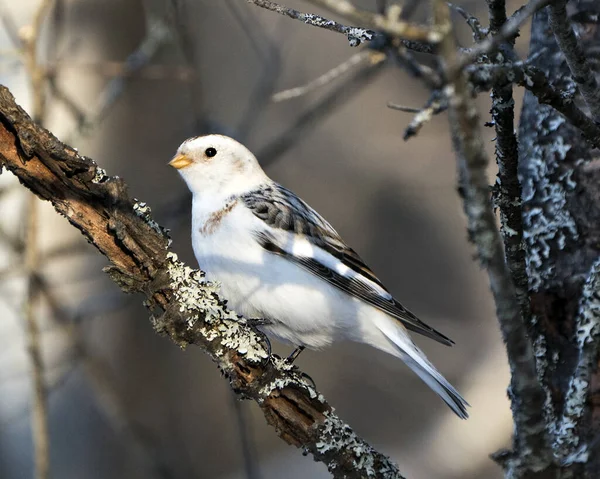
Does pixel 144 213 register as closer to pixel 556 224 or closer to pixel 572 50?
pixel 572 50

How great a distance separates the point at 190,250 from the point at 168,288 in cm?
365

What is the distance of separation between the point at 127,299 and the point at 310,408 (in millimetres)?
2074

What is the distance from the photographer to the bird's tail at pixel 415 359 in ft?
9.33

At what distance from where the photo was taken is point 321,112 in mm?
3791

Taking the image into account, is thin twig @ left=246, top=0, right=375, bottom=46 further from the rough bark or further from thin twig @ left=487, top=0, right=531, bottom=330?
the rough bark

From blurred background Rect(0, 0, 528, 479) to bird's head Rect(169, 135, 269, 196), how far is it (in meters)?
0.25

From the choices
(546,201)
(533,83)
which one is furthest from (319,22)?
(546,201)

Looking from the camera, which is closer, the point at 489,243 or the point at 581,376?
the point at 489,243

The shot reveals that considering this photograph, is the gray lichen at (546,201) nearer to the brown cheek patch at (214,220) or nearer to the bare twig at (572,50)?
the bare twig at (572,50)

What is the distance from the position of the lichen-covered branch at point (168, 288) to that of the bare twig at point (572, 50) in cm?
110

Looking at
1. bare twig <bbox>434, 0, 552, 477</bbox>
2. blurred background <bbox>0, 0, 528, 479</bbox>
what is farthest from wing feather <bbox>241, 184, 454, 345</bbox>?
bare twig <bbox>434, 0, 552, 477</bbox>

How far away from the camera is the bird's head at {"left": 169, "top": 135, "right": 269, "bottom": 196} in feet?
11.1

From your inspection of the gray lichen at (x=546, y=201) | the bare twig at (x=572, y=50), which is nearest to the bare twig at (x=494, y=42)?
the bare twig at (x=572, y=50)

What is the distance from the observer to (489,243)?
126 cm
